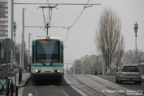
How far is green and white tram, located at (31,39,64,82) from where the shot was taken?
2102 cm

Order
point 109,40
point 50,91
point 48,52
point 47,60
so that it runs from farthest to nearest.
→ point 109,40 → point 48,52 → point 47,60 → point 50,91

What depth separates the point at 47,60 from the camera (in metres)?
21.3

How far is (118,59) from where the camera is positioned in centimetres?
5125

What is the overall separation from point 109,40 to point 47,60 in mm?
31091

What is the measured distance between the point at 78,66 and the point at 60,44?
3782 inches

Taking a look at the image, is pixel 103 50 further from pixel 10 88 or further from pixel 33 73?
pixel 10 88

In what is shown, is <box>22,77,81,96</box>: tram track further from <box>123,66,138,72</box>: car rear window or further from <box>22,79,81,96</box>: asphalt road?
<box>123,66,138,72</box>: car rear window

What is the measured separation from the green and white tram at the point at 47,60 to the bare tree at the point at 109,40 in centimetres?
2923

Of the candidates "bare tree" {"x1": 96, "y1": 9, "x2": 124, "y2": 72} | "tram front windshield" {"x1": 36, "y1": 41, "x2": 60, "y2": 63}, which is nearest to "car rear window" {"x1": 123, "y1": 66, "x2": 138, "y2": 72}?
"tram front windshield" {"x1": 36, "y1": 41, "x2": 60, "y2": 63}

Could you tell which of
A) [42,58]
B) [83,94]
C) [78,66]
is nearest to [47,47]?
[42,58]

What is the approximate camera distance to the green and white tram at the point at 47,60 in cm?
2102

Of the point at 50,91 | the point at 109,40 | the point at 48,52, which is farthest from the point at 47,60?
the point at 109,40

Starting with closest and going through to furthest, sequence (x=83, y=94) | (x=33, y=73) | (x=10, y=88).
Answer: (x=10, y=88)
(x=83, y=94)
(x=33, y=73)

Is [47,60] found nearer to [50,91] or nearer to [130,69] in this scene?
[50,91]
